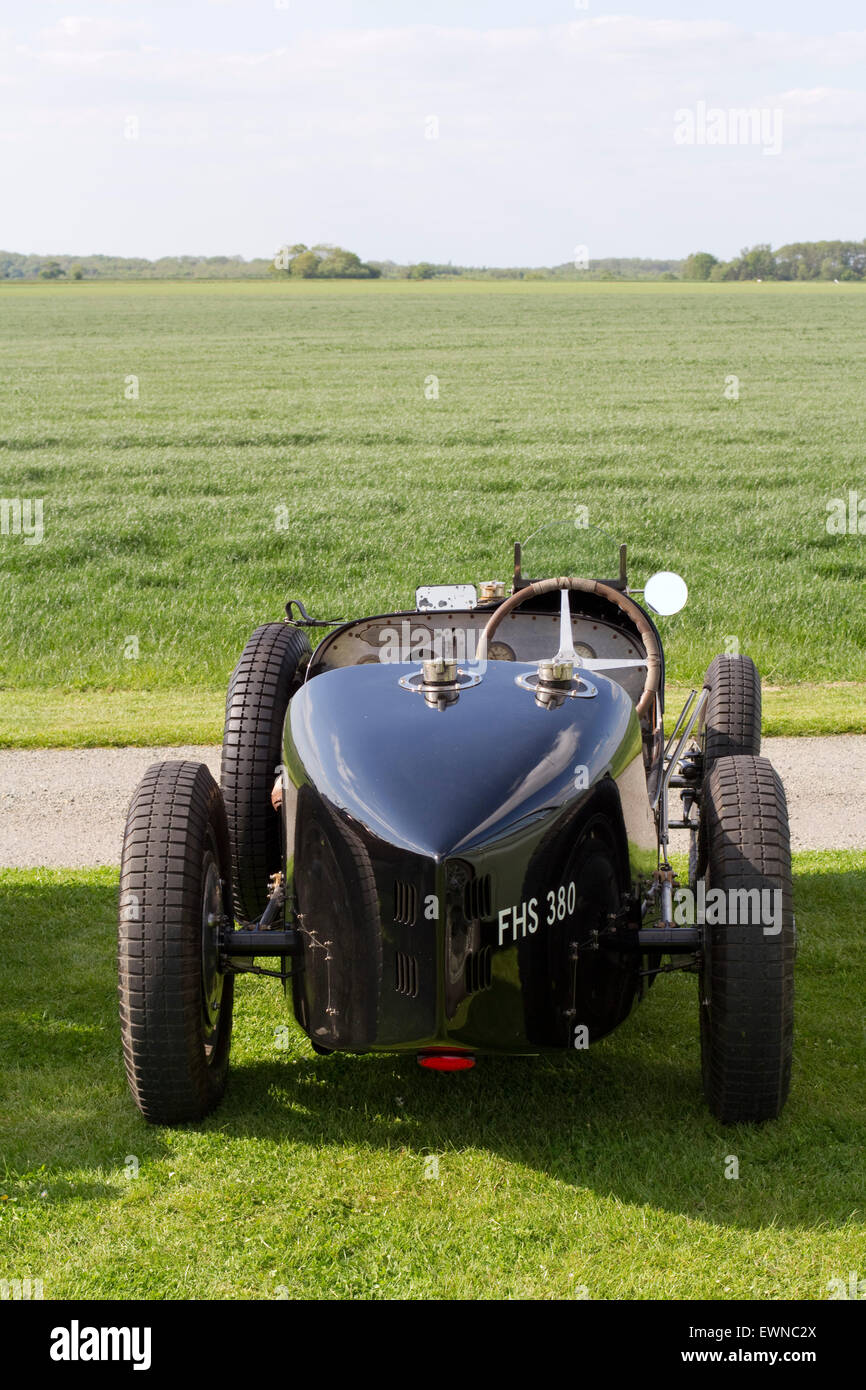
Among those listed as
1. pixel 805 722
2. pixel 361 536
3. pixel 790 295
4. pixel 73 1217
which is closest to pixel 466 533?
pixel 361 536

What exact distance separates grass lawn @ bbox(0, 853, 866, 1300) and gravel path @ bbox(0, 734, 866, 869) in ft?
6.21

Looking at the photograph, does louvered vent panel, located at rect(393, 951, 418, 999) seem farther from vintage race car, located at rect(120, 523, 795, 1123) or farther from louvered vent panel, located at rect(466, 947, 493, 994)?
louvered vent panel, located at rect(466, 947, 493, 994)

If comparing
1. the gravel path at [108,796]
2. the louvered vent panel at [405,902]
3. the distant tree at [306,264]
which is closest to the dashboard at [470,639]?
the louvered vent panel at [405,902]

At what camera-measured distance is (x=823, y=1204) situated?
3631 mm

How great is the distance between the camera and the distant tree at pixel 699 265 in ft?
390

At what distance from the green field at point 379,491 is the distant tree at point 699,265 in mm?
81860

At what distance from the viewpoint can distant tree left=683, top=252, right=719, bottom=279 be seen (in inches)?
4680

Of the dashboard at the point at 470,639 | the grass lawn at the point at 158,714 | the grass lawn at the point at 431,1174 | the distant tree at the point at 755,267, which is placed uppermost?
the distant tree at the point at 755,267

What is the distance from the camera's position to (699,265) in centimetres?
11981

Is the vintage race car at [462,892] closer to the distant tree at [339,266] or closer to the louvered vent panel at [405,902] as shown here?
the louvered vent panel at [405,902]

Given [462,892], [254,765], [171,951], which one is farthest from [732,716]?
[171,951]

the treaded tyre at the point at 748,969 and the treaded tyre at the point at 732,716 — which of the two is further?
the treaded tyre at the point at 732,716

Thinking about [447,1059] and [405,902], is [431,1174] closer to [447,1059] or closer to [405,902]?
[447,1059]
